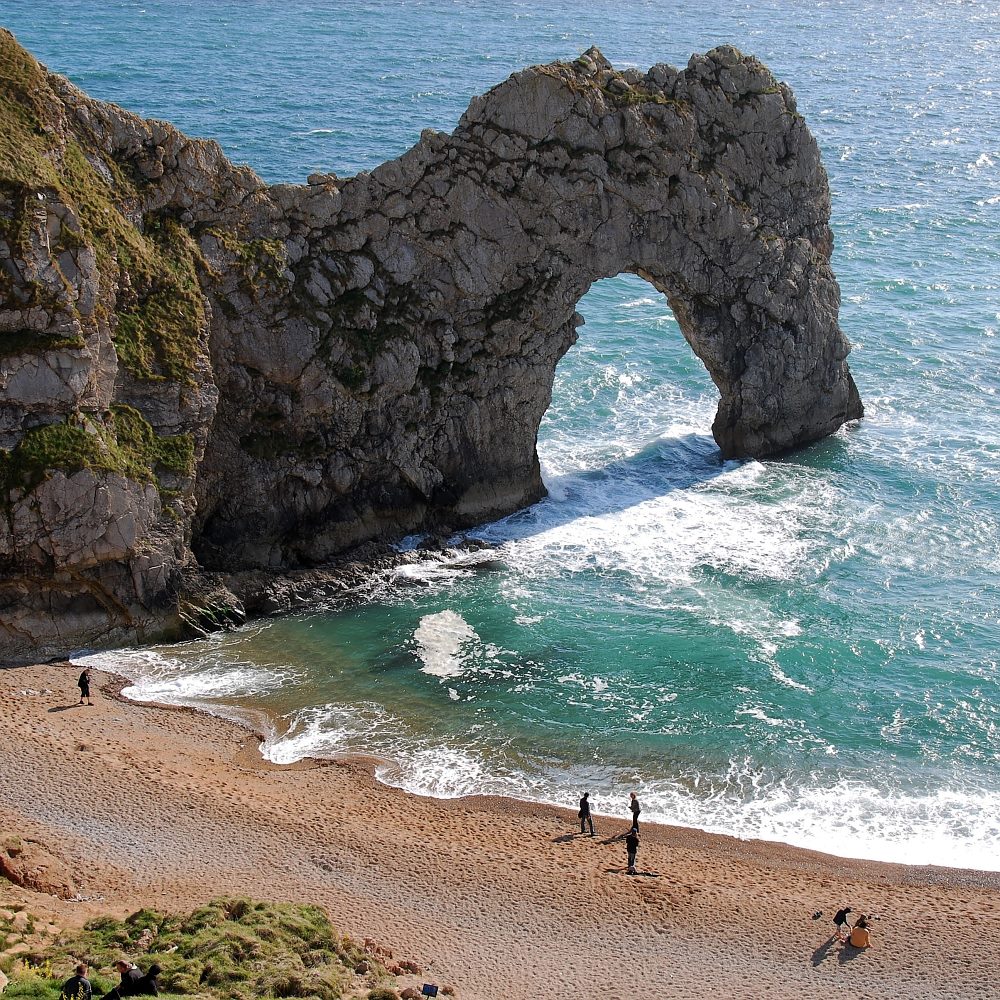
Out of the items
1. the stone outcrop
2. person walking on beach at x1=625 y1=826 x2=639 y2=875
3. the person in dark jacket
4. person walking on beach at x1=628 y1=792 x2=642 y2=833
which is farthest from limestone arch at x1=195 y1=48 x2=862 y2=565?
the person in dark jacket

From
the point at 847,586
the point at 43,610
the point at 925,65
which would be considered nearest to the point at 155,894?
the point at 43,610

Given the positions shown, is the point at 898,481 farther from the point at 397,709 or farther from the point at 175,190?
the point at 175,190

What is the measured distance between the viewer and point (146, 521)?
4594 cm

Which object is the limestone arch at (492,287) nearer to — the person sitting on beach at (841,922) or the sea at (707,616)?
the sea at (707,616)

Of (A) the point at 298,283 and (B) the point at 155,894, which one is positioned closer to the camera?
(B) the point at 155,894

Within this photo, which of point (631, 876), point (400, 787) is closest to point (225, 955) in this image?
point (400, 787)

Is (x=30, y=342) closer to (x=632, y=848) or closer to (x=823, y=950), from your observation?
(x=632, y=848)

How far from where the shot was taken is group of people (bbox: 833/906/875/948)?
34.0 m

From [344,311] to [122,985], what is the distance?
104ft

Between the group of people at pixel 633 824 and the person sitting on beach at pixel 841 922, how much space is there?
18.6ft

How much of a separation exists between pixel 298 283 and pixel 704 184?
20.0 meters

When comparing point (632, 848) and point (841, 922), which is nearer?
point (841, 922)

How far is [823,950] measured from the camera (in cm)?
3394

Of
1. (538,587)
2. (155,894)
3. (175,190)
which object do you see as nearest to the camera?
(155,894)
